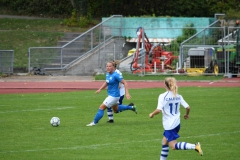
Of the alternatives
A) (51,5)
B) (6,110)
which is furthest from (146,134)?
(51,5)

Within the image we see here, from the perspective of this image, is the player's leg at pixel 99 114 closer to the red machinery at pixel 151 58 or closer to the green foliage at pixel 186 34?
the red machinery at pixel 151 58

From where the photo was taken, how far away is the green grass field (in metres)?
12.5

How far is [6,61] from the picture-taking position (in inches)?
1326

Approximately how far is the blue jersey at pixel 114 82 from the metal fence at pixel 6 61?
18148mm

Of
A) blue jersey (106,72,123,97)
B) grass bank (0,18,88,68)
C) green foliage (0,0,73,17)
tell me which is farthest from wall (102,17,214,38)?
blue jersey (106,72,123,97)

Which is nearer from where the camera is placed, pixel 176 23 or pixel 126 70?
pixel 126 70

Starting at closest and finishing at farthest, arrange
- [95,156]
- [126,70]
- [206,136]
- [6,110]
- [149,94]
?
[95,156] → [206,136] → [6,110] → [149,94] → [126,70]

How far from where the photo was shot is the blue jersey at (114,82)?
16047 mm

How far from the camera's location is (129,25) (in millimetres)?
37625

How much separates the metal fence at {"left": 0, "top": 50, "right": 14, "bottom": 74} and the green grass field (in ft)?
34.1

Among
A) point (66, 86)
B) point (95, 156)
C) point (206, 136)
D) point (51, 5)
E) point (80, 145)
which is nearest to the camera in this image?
point (95, 156)

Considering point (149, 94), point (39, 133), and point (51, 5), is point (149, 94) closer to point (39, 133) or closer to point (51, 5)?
point (39, 133)

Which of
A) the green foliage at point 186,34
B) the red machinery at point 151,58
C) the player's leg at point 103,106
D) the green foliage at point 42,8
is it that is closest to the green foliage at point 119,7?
the green foliage at point 42,8

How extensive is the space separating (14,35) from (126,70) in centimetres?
1002
